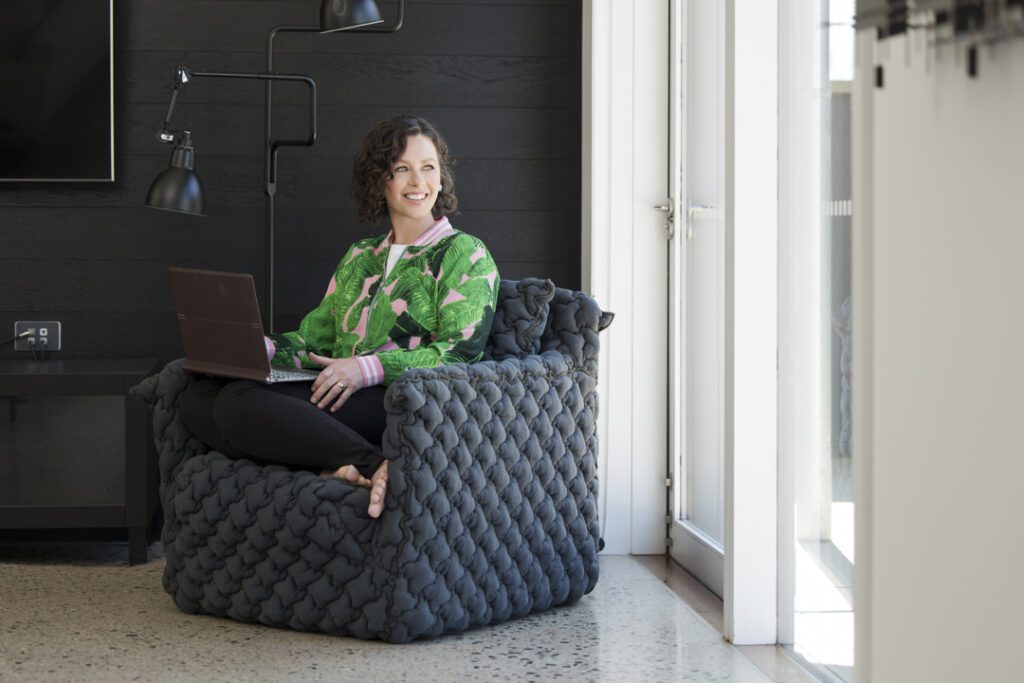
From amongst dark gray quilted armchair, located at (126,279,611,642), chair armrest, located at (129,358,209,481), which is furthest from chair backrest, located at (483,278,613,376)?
chair armrest, located at (129,358,209,481)

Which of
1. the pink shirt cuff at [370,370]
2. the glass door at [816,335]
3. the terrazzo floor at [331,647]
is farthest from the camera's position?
the pink shirt cuff at [370,370]

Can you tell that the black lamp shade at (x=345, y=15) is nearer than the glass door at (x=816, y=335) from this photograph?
No

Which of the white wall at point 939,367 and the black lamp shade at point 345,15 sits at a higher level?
the black lamp shade at point 345,15

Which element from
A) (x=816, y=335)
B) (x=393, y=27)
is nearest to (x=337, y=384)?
(x=816, y=335)

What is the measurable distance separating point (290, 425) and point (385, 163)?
0.72m

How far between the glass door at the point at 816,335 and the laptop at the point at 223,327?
3.48 ft

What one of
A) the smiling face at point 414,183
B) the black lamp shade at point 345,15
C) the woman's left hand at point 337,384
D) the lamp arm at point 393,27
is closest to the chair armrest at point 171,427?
the woman's left hand at point 337,384

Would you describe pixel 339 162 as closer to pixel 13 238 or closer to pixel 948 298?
pixel 13 238

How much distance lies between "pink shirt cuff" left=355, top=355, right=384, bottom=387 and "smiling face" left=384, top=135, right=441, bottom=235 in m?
0.44

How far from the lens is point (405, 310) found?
279cm

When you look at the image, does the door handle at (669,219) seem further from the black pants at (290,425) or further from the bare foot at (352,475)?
the bare foot at (352,475)

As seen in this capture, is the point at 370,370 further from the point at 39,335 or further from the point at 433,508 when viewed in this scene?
the point at 39,335

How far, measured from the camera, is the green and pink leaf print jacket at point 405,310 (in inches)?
106

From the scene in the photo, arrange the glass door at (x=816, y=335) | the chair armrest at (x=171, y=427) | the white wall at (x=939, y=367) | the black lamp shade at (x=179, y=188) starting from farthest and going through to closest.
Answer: the black lamp shade at (x=179, y=188), the chair armrest at (x=171, y=427), the glass door at (x=816, y=335), the white wall at (x=939, y=367)
